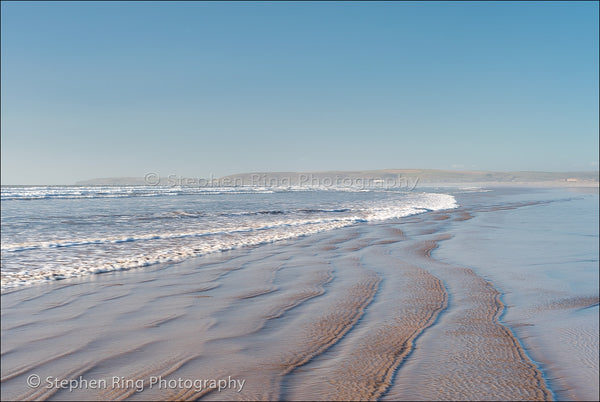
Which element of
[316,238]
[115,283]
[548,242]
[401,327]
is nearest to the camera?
[401,327]

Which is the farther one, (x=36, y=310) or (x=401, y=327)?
(x=36, y=310)

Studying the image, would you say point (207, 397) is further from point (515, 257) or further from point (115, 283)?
point (515, 257)

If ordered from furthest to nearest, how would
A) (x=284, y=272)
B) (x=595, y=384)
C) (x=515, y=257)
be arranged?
(x=515, y=257)
(x=284, y=272)
(x=595, y=384)

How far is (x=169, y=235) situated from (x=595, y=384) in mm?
10101

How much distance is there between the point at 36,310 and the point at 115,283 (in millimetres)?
1367

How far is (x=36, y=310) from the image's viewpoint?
4383 mm

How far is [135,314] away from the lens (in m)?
4.21

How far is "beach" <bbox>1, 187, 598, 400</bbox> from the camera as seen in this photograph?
260 cm

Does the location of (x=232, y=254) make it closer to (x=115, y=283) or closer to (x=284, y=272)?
(x=284, y=272)

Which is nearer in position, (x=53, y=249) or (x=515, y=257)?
(x=515, y=257)

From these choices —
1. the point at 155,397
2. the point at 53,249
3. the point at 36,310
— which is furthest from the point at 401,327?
the point at 53,249

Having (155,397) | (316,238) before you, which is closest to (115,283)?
(155,397)

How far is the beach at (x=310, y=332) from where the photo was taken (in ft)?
8.54

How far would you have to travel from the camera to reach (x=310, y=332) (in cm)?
361
